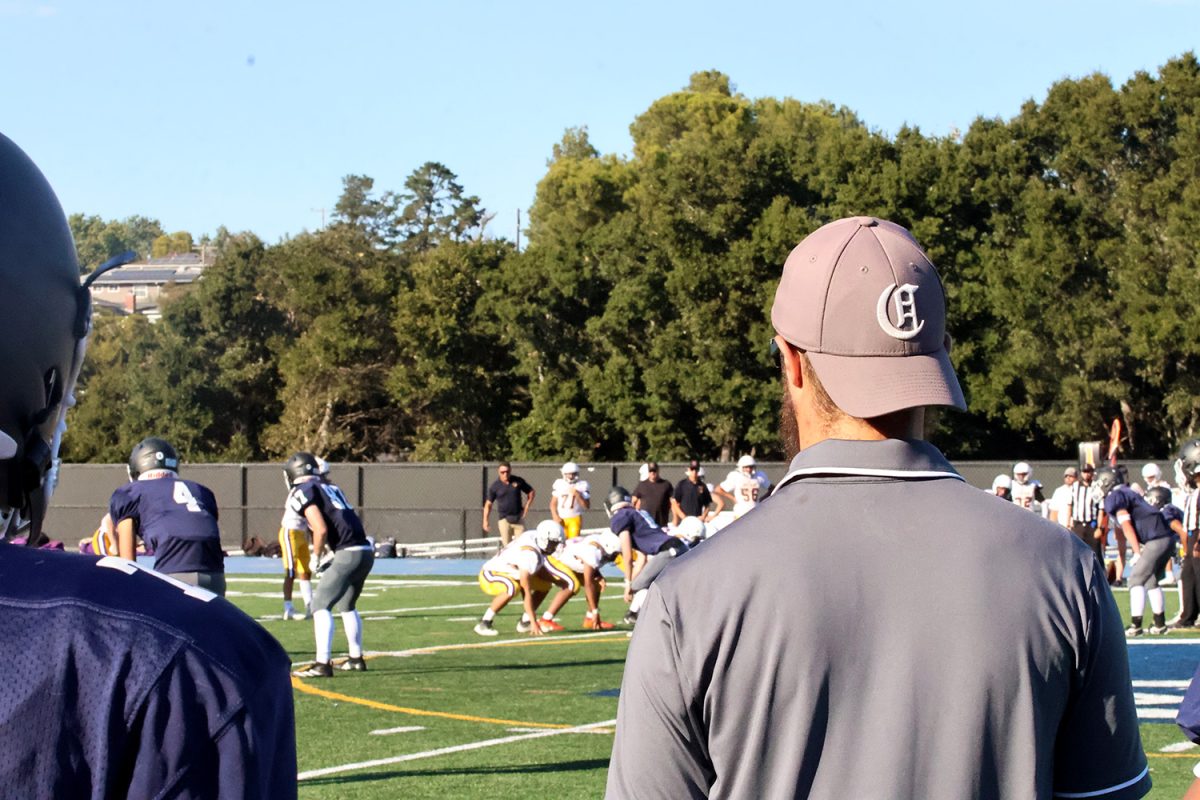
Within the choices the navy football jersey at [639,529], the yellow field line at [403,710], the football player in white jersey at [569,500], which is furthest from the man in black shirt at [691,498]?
the yellow field line at [403,710]

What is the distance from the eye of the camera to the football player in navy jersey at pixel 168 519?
1120cm

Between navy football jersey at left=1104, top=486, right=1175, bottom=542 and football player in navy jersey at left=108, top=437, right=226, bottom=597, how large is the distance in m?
10.1

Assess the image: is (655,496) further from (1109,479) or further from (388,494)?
(388,494)

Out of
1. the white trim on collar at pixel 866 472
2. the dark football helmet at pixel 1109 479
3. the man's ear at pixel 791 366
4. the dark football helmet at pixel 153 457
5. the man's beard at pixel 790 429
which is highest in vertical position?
the man's ear at pixel 791 366

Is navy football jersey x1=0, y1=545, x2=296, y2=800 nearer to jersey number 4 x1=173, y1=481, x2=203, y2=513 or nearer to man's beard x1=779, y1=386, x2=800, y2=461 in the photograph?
man's beard x1=779, y1=386, x2=800, y2=461

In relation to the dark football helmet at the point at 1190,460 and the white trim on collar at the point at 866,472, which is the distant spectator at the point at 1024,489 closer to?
the dark football helmet at the point at 1190,460

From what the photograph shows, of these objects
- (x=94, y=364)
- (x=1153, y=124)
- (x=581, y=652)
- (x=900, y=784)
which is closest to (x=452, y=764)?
(x=581, y=652)

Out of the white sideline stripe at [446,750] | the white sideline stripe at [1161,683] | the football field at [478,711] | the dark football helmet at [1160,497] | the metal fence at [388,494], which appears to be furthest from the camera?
the metal fence at [388,494]

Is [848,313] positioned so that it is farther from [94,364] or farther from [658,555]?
[94,364]

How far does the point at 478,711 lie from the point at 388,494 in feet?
89.4

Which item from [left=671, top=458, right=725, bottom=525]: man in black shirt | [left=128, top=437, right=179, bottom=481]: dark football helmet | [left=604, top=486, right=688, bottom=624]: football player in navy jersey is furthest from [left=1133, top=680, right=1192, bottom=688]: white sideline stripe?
[left=671, top=458, right=725, bottom=525]: man in black shirt

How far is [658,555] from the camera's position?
1614 cm

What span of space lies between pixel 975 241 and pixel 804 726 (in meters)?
43.0

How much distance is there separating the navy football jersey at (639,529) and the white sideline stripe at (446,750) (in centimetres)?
645
